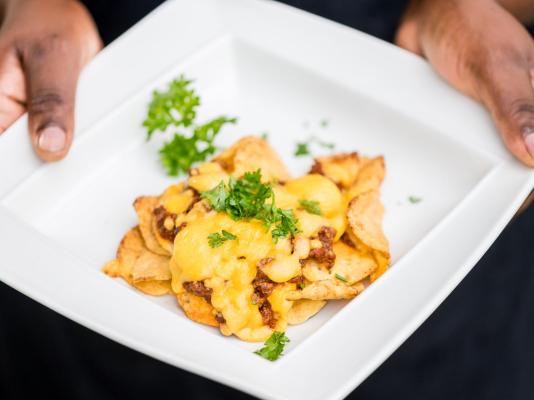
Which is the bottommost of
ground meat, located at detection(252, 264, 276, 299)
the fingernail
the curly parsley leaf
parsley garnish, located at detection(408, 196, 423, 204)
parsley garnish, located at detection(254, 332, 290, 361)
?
parsley garnish, located at detection(254, 332, 290, 361)

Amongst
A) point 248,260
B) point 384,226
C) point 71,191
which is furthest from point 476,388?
point 71,191

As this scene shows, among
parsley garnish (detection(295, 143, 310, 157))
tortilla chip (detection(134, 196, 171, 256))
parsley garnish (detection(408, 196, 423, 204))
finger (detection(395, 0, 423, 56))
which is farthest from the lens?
finger (detection(395, 0, 423, 56))

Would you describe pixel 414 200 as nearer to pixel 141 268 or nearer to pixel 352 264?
pixel 352 264

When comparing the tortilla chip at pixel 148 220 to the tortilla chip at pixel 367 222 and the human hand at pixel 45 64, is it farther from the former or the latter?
the tortilla chip at pixel 367 222

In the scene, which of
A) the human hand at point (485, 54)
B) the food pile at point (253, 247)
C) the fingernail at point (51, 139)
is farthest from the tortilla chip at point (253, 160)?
the human hand at point (485, 54)

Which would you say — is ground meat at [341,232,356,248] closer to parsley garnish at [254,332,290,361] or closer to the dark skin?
parsley garnish at [254,332,290,361]

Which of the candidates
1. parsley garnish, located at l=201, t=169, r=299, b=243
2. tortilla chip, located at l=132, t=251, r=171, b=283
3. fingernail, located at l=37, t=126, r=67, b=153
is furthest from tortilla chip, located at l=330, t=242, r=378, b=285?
fingernail, located at l=37, t=126, r=67, b=153

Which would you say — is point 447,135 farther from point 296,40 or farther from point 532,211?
point 532,211
